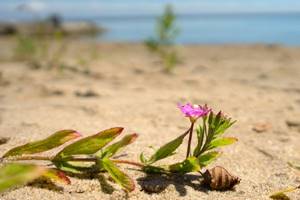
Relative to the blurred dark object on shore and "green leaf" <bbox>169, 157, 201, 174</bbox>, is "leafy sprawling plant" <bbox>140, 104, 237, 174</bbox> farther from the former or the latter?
the blurred dark object on shore

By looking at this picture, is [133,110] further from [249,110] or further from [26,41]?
[26,41]

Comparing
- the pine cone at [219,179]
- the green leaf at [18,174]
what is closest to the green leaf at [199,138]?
the pine cone at [219,179]

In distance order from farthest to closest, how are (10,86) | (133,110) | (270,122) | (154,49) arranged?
1. (154,49)
2. (10,86)
3. (133,110)
4. (270,122)

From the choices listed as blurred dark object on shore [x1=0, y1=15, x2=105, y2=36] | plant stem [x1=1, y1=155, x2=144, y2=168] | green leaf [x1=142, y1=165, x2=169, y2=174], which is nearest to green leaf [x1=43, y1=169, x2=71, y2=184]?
plant stem [x1=1, y1=155, x2=144, y2=168]

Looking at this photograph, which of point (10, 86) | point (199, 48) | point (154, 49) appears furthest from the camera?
point (199, 48)

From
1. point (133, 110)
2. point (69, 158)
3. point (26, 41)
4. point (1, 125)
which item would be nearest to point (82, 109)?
point (133, 110)
